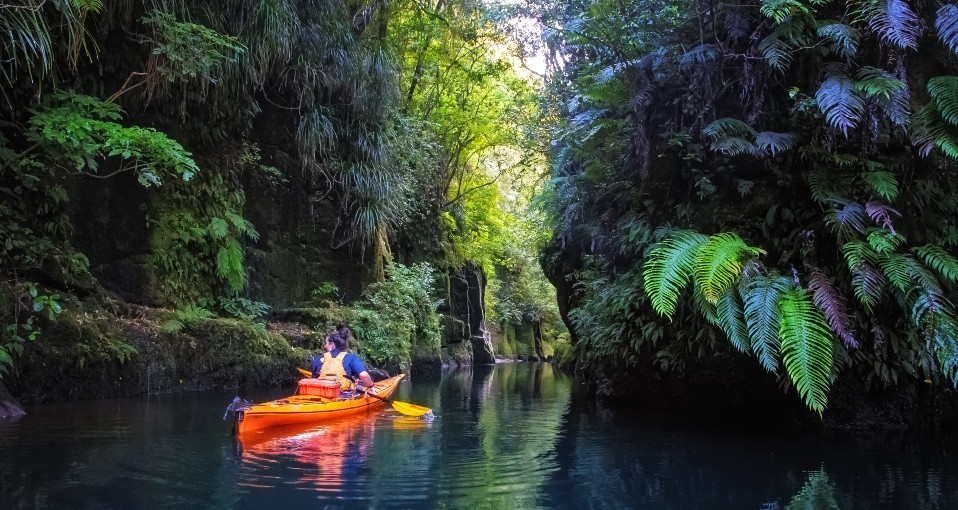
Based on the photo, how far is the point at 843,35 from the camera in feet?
20.5

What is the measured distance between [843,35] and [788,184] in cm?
153

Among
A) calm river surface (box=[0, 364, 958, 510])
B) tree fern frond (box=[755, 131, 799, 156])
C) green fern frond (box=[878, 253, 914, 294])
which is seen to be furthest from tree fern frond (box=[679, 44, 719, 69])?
calm river surface (box=[0, 364, 958, 510])

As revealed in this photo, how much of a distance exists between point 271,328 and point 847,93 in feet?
31.3

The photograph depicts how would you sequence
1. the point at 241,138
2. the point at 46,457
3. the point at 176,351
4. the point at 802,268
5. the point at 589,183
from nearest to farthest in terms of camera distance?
the point at 46,457
the point at 802,268
the point at 176,351
the point at 589,183
the point at 241,138

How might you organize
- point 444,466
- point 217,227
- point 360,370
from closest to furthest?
1. point 444,466
2. point 360,370
3. point 217,227

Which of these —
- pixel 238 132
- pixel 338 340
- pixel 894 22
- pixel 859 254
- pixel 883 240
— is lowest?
pixel 338 340

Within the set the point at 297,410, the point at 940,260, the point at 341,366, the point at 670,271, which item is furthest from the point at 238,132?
the point at 940,260

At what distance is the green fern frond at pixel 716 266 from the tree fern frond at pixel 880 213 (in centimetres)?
117

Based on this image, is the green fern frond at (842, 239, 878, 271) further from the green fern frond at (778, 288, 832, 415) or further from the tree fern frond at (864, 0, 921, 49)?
the tree fern frond at (864, 0, 921, 49)

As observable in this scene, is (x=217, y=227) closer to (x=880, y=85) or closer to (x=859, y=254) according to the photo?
(x=859, y=254)

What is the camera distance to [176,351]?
9.59m

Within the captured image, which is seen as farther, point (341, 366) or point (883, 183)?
point (341, 366)

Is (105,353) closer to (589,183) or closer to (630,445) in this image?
(630,445)

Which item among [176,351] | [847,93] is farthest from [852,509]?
[176,351]
